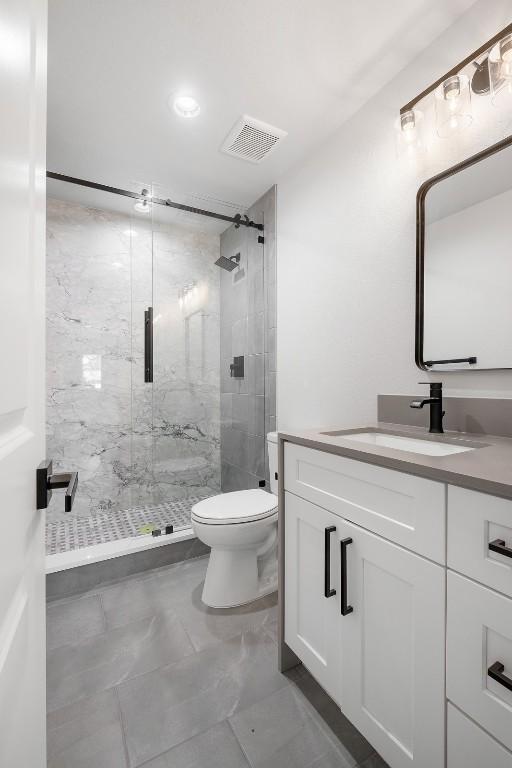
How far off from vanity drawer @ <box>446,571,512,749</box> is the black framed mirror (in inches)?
32.7

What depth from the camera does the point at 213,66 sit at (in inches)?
60.6

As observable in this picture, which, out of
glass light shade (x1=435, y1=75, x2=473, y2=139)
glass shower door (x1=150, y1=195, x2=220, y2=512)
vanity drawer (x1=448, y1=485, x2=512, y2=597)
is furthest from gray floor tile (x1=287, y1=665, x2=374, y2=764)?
A: glass light shade (x1=435, y1=75, x2=473, y2=139)

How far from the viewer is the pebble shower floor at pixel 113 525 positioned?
7.18ft

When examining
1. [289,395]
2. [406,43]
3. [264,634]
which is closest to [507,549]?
[264,634]

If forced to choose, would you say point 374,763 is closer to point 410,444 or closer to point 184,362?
point 410,444

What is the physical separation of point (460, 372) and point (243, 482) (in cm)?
174

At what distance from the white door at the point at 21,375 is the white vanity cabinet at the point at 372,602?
75cm

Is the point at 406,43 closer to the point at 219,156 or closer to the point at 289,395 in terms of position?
the point at 219,156

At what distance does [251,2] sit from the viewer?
4.25 ft

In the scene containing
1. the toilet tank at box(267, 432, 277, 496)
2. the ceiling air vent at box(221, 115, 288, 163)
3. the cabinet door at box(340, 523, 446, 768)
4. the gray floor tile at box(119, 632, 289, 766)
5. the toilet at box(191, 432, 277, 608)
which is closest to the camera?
the cabinet door at box(340, 523, 446, 768)

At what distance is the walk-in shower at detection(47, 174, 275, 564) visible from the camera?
252cm

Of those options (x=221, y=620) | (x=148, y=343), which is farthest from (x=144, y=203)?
(x=221, y=620)

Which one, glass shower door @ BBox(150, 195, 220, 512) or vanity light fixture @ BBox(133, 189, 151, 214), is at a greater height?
vanity light fixture @ BBox(133, 189, 151, 214)

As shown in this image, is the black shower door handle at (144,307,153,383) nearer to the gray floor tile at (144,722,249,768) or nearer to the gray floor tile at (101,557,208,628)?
the gray floor tile at (101,557,208,628)
